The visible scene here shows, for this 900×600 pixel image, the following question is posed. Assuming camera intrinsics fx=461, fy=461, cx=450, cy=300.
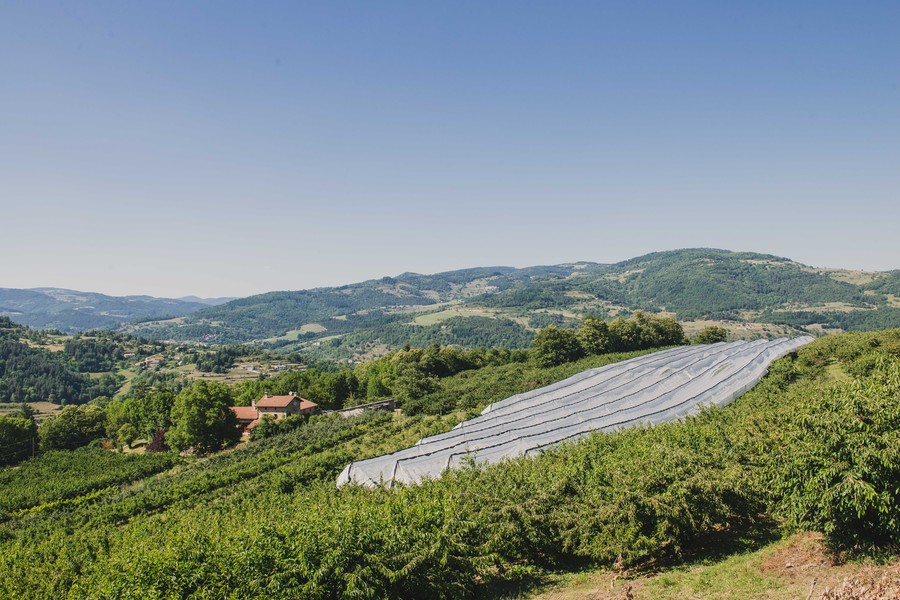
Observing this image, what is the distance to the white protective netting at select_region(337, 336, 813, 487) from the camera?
28.8 m

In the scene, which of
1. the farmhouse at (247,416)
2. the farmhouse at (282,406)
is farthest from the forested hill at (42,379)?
the farmhouse at (282,406)

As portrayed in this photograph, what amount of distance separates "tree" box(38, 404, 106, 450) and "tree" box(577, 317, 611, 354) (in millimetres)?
78939

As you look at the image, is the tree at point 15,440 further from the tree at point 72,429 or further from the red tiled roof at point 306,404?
the red tiled roof at point 306,404

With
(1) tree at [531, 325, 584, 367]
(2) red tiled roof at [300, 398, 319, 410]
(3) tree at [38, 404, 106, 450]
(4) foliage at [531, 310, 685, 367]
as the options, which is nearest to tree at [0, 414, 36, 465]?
(3) tree at [38, 404, 106, 450]

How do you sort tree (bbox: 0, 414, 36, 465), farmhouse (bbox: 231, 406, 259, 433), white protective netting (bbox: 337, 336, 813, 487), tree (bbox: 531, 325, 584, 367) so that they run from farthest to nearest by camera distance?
1. tree (bbox: 531, 325, 584, 367)
2. farmhouse (bbox: 231, 406, 259, 433)
3. tree (bbox: 0, 414, 36, 465)
4. white protective netting (bbox: 337, 336, 813, 487)

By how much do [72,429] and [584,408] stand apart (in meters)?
74.7

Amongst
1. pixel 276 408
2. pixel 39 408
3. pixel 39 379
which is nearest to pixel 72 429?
pixel 276 408

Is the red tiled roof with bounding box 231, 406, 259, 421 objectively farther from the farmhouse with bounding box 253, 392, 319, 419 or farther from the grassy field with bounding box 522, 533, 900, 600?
the grassy field with bounding box 522, 533, 900, 600

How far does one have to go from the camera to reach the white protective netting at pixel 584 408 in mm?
28781

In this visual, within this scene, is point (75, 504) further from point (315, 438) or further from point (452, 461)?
point (452, 461)

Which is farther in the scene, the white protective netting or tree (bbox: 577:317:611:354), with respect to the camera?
tree (bbox: 577:317:611:354)

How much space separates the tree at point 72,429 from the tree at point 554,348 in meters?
70.9

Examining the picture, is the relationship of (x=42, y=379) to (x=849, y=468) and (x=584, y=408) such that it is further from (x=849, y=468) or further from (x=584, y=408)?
(x=849, y=468)

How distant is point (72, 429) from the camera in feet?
226
